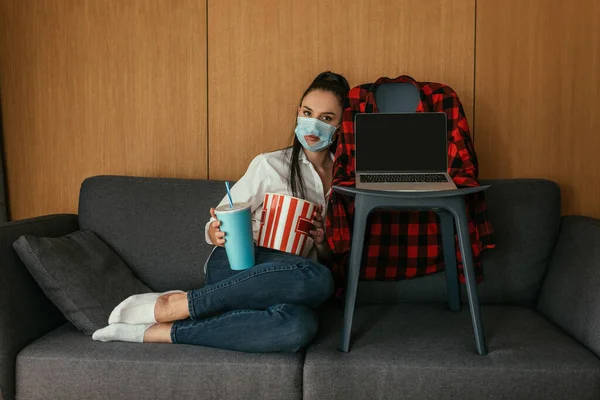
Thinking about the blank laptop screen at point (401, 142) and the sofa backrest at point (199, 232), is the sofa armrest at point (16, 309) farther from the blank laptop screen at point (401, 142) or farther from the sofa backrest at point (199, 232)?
the blank laptop screen at point (401, 142)

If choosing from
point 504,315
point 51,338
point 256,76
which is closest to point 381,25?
point 256,76

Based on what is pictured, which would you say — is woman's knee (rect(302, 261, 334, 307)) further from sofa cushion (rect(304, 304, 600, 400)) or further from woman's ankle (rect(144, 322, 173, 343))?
woman's ankle (rect(144, 322, 173, 343))

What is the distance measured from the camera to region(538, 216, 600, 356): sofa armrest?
1.46 meters

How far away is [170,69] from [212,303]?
44.9 inches

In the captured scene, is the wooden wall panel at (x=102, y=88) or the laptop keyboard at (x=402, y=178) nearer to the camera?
the laptop keyboard at (x=402, y=178)

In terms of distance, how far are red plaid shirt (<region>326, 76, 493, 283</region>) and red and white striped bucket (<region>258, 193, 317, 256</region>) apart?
0.15 metres

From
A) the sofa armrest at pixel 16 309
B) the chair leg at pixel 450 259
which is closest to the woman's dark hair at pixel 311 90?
the chair leg at pixel 450 259

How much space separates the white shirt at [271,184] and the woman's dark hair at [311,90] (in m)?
0.02

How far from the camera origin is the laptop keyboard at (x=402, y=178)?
60.7 inches

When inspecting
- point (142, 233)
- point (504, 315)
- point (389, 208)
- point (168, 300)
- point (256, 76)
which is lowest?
point (504, 315)

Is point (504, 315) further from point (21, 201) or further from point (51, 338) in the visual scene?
point (21, 201)

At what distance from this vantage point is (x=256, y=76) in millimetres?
2146

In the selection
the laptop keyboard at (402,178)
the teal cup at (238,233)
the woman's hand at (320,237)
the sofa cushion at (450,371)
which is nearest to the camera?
the sofa cushion at (450,371)

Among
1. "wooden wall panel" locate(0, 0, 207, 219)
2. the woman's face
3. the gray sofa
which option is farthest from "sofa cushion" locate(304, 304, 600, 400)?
"wooden wall panel" locate(0, 0, 207, 219)
